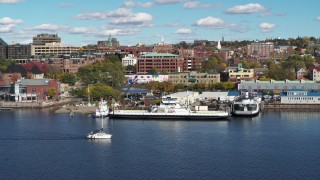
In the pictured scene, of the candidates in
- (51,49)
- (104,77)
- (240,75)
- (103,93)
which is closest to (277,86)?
(240,75)

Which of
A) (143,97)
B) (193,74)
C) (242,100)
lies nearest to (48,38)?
(193,74)

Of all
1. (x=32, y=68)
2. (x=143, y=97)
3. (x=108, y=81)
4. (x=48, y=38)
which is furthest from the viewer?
(x=48, y=38)

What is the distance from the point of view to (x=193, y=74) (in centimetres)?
3123

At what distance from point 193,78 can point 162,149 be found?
17.8 m

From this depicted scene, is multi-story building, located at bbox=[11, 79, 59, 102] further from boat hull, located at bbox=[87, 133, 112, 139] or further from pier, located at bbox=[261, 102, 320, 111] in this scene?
boat hull, located at bbox=[87, 133, 112, 139]

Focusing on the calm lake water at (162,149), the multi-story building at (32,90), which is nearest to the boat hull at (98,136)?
the calm lake water at (162,149)

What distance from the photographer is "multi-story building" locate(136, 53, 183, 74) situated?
36.1m

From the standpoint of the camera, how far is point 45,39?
176 ft

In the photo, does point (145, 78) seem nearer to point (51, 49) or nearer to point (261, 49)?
point (51, 49)

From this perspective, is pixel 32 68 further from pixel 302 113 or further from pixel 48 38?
pixel 48 38

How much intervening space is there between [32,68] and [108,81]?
255 inches

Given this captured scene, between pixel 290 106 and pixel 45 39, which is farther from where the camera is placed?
pixel 45 39

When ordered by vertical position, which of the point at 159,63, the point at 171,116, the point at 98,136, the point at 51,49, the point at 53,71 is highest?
the point at 51,49

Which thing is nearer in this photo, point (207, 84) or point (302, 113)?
point (302, 113)
